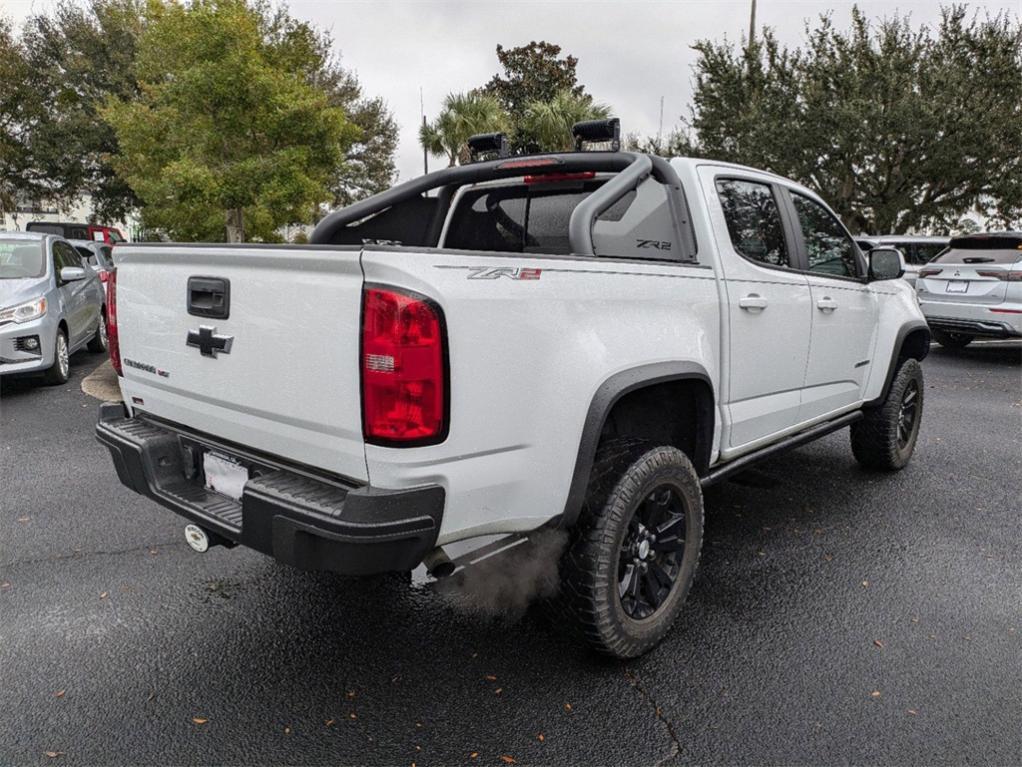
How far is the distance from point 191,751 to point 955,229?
81.5 ft

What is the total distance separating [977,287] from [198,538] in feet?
33.5

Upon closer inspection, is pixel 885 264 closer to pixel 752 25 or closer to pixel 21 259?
pixel 21 259

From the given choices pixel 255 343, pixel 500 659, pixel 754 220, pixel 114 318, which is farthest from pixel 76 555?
pixel 754 220

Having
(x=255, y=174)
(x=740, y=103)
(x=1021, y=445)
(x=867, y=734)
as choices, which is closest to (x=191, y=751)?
(x=867, y=734)

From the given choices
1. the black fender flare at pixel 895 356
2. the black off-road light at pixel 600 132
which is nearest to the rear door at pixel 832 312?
the black fender flare at pixel 895 356

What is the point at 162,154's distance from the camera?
14.6 meters

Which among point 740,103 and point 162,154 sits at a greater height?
point 740,103

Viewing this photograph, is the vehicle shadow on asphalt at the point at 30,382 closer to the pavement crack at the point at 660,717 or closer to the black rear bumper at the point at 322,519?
the black rear bumper at the point at 322,519

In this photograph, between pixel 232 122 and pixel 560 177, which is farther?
pixel 232 122

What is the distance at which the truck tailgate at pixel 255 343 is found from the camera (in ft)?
6.94

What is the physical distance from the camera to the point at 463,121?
2519cm

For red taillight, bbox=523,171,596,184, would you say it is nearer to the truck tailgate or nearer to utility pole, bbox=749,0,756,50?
the truck tailgate

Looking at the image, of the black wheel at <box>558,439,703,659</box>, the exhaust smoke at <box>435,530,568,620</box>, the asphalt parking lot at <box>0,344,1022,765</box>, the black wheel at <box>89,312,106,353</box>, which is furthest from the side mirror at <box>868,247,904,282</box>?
the black wheel at <box>89,312,106,353</box>

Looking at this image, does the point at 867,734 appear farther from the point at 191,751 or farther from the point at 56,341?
the point at 56,341
